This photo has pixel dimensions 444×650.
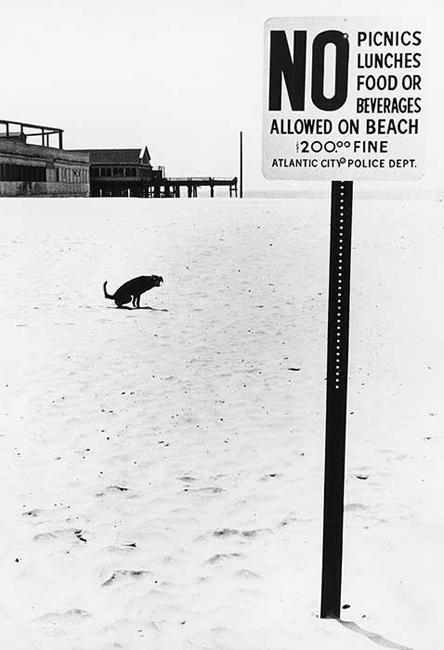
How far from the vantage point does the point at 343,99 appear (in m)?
3.77

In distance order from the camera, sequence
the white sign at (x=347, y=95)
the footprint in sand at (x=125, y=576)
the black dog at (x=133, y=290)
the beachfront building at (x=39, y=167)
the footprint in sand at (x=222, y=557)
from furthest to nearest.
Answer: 1. the beachfront building at (x=39, y=167)
2. the black dog at (x=133, y=290)
3. the footprint in sand at (x=222, y=557)
4. the footprint in sand at (x=125, y=576)
5. the white sign at (x=347, y=95)

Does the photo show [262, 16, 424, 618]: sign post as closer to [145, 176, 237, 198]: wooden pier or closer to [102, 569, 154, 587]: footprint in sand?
[102, 569, 154, 587]: footprint in sand

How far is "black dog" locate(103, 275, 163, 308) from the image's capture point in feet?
41.5

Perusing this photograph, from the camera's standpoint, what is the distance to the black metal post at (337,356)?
3.95 m

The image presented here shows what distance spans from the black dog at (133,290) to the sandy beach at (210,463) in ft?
0.84

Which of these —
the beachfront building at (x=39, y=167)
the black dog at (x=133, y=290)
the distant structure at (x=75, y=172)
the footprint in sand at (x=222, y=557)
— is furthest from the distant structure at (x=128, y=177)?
the footprint in sand at (x=222, y=557)

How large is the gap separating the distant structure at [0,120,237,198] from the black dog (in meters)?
28.1

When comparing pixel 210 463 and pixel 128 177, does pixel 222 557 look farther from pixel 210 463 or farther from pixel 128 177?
pixel 128 177

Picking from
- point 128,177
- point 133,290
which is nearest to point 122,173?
point 128,177

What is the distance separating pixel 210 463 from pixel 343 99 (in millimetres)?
3633

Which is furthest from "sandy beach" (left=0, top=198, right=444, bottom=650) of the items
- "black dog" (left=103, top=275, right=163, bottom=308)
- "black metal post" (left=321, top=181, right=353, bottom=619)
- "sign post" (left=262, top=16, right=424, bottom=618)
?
"sign post" (left=262, top=16, right=424, bottom=618)

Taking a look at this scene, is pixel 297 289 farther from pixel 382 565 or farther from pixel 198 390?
pixel 382 565

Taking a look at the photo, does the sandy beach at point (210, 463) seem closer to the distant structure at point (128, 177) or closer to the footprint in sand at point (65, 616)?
the footprint in sand at point (65, 616)

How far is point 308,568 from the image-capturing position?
16.2ft
